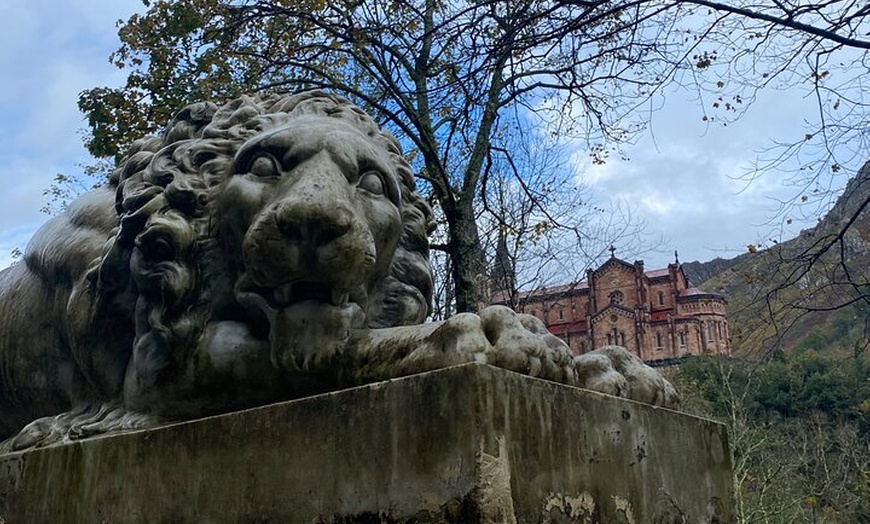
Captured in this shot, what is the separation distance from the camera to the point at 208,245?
282 cm

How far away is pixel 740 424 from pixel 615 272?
52342 mm

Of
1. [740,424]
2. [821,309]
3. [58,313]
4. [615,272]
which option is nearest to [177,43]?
[821,309]

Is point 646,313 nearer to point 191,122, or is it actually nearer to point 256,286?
point 191,122

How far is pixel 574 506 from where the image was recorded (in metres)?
2.08

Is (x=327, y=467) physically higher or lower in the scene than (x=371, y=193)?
lower

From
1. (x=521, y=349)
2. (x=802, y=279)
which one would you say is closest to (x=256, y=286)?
(x=521, y=349)

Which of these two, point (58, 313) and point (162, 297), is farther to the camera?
point (58, 313)

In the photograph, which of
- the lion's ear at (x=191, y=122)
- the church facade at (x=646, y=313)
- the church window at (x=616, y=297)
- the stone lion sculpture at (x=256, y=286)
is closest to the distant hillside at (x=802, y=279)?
the stone lion sculpture at (x=256, y=286)

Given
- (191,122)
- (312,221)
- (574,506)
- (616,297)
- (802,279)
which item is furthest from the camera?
(616,297)

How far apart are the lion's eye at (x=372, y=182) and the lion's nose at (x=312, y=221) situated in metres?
0.27

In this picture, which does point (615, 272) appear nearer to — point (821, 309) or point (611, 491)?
point (821, 309)

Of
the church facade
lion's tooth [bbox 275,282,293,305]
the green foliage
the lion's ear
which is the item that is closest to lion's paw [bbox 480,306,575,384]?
lion's tooth [bbox 275,282,293,305]

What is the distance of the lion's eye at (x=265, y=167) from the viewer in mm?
2764

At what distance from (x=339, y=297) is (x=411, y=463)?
0.77 metres
